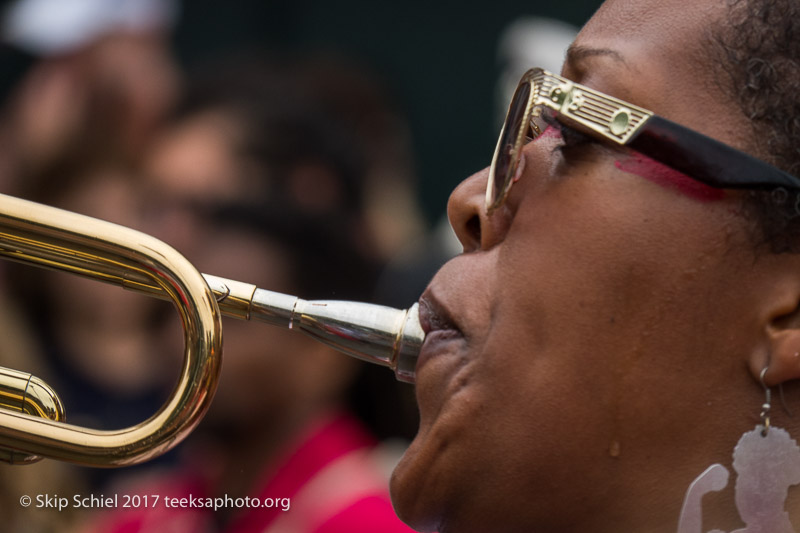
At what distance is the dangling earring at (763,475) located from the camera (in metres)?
1.49

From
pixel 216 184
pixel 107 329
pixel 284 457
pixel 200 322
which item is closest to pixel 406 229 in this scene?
pixel 107 329

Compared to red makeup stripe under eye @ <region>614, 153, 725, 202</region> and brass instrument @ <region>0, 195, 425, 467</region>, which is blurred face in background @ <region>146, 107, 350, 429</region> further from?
red makeup stripe under eye @ <region>614, 153, 725, 202</region>

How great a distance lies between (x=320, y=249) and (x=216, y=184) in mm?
397

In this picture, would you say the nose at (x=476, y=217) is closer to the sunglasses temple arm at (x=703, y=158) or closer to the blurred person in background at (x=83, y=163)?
the sunglasses temple arm at (x=703, y=158)

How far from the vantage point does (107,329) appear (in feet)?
13.4

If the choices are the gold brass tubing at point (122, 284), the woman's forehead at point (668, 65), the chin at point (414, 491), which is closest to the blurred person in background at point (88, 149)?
the gold brass tubing at point (122, 284)

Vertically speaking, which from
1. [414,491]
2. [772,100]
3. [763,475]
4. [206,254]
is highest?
[206,254]

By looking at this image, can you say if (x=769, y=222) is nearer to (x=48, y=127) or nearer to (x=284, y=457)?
(x=284, y=457)

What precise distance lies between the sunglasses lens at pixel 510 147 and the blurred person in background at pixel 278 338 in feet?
4.06

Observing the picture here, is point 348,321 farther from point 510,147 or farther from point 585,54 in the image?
point 585,54

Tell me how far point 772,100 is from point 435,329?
1.90ft

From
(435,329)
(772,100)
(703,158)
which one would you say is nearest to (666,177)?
(703,158)

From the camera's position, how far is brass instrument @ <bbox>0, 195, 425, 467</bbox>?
5.46 feet

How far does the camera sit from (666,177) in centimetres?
149
